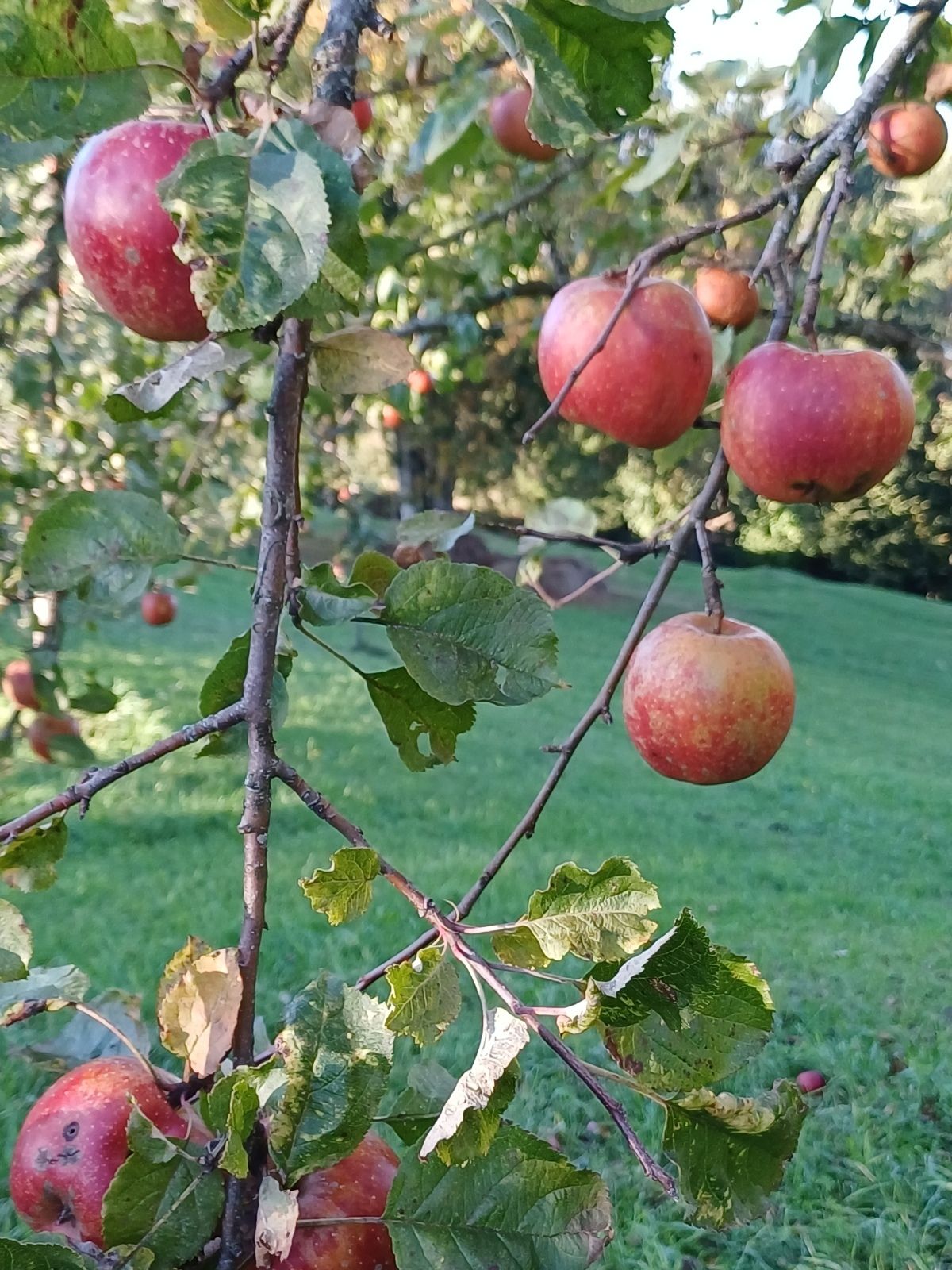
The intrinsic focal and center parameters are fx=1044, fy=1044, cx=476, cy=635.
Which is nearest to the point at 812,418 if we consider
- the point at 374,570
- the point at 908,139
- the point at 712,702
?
the point at 712,702

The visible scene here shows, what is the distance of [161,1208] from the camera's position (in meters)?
0.42

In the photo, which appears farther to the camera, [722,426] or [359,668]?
[722,426]

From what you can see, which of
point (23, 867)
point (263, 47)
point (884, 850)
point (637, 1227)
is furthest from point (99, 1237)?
point (884, 850)

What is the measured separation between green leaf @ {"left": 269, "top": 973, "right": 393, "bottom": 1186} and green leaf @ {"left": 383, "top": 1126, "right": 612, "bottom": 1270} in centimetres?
4

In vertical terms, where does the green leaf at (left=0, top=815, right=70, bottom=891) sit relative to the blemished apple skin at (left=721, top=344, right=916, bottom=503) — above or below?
below

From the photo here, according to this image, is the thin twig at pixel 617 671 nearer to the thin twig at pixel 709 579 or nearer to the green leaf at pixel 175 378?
the thin twig at pixel 709 579

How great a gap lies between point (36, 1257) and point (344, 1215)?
0.15 metres

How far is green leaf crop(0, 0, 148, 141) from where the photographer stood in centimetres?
45

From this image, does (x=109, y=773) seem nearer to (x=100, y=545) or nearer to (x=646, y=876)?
(x=100, y=545)

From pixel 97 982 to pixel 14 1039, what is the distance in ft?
0.77

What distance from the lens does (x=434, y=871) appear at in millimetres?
3396

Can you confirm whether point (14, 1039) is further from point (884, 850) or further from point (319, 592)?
point (884, 850)

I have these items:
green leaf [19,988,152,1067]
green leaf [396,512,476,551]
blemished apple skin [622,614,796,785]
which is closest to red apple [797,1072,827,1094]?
blemished apple skin [622,614,796,785]

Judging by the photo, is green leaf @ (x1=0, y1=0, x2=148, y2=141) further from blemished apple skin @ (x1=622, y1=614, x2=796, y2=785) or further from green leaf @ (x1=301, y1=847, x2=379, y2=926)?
blemished apple skin @ (x1=622, y1=614, x2=796, y2=785)
